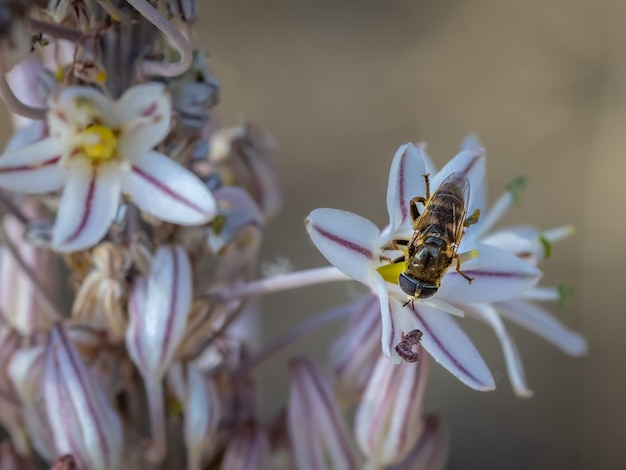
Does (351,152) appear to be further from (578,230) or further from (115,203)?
(115,203)

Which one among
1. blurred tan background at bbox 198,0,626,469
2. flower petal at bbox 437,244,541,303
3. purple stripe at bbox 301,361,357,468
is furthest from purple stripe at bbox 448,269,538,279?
blurred tan background at bbox 198,0,626,469

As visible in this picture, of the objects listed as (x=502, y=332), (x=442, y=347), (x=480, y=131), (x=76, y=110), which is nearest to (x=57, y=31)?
(x=76, y=110)

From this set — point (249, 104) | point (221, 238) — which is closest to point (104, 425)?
point (221, 238)

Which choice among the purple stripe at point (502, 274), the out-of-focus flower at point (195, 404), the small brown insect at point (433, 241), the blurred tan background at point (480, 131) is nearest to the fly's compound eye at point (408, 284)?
the small brown insect at point (433, 241)

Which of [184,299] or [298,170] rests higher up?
[298,170]

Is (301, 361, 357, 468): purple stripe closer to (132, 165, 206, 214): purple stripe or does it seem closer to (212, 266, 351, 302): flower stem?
(212, 266, 351, 302): flower stem

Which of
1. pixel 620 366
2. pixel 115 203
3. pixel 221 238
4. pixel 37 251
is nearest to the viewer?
pixel 115 203

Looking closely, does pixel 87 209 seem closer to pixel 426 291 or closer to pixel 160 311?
pixel 160 311
